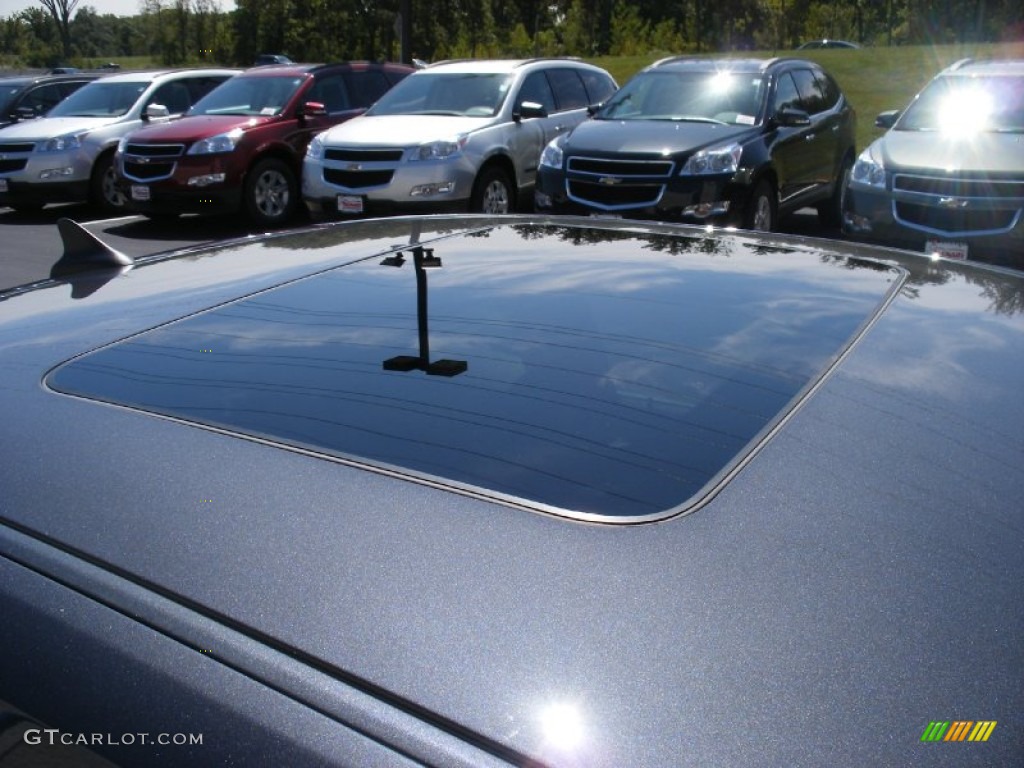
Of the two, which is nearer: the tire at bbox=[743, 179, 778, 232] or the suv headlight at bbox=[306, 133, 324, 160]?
the tire at bbox=[743, 179, 778, 232]

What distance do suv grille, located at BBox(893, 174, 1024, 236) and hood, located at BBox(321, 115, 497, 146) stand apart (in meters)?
4.41

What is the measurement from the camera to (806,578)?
3.89 ft

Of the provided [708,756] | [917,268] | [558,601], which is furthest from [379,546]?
[917,268]

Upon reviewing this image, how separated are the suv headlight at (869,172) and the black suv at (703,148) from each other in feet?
2.77

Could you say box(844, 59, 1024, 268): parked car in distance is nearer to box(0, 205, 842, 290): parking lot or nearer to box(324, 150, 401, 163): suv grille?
box(0, 205, 842, 290): parking lot

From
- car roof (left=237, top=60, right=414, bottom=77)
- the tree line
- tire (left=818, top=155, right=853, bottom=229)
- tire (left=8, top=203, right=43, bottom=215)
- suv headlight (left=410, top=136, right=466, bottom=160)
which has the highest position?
the tree line

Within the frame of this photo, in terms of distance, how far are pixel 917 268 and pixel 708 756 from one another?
5.87 feet

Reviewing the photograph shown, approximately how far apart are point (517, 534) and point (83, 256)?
197 centimetres

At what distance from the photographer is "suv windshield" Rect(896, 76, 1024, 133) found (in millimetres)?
8599

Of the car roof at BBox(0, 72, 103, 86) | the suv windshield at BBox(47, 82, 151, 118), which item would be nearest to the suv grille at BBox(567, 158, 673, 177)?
the suv windshield at BBox(47, 82, 151, 118)

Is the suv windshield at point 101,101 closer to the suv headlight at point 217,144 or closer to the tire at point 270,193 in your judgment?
the suv headlight at point 217,144

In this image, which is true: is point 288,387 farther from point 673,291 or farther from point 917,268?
point 917,268

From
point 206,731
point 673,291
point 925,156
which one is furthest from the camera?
point 925,156

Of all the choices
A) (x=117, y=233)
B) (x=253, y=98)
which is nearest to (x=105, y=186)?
(x=117, y=233)
